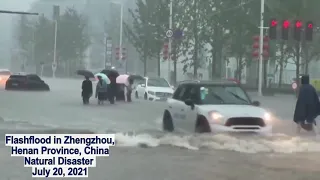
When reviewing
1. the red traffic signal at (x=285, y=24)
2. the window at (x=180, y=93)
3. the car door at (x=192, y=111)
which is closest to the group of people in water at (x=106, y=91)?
the red traffic signal at (x=285, y=24)

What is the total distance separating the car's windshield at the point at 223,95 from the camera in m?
16.7

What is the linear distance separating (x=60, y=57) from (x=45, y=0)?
90.4 metres

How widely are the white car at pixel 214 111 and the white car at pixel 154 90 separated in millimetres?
22648

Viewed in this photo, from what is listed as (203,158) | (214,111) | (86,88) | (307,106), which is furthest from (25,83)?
(203,158)

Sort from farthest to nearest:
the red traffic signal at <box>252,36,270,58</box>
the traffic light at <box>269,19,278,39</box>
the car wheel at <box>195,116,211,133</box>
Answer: the red traffic signal at <box>252,36,270,58</box> → the traffic light at <box>269,19,278,39</box> → the car wheel at <box>195,116,211,133</box>

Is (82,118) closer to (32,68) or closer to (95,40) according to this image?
(32,68)

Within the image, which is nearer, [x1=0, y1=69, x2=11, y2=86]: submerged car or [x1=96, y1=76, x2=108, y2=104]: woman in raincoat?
[x1=96, y1=76, x2=108, y2=104]: woman in raincoat

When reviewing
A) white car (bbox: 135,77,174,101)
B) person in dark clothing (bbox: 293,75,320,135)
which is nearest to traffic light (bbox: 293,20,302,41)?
person in dark clothing (bbox: 293,75,320,135)

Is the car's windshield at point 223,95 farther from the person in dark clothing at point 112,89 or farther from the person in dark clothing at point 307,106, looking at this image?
the person in dark clothing at point 112,89

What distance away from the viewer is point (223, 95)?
665 inches

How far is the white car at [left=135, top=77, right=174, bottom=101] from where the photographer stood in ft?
136

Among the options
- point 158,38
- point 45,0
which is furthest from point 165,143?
point 45,0

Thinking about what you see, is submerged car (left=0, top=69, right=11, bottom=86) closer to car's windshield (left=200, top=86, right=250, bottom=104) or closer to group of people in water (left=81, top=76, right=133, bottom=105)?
group of people in water (left=81, top=76, right=133, bottom=105)

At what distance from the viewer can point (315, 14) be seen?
1980 inches
